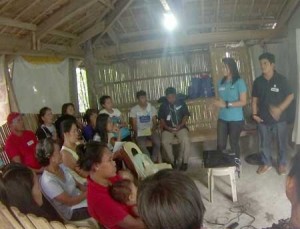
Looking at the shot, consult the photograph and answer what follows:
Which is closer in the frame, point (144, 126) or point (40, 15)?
point (40, 15)

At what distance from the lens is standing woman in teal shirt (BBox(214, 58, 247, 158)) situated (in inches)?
184

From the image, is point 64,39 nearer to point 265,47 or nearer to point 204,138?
point 204,138

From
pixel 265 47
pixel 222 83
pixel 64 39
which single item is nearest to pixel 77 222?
pixel 222 83

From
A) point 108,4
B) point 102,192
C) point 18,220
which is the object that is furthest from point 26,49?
point 18,220

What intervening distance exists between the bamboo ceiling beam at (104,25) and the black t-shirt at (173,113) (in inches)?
69.3

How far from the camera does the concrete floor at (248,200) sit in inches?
138

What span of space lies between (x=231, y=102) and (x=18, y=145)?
9.50 feet

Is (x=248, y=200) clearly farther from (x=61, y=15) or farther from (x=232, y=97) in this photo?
(x=61, y=15)

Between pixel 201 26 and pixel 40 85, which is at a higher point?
pixel 201 26

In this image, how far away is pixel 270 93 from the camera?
4.59 m

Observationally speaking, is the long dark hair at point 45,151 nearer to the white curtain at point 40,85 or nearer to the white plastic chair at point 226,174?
the white plastic chair at point 226,174

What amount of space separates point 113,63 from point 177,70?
4.94ft

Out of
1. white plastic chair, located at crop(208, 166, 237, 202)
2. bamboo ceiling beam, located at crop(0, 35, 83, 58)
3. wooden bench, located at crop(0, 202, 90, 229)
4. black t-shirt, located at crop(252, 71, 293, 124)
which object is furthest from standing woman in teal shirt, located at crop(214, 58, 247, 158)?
wooden bench, located at crop(0, 202, 90, 229)

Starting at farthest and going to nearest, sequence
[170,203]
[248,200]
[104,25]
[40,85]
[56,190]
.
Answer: [104,25] → [40,85] → [248,200] → [56,190] → [170,203]
